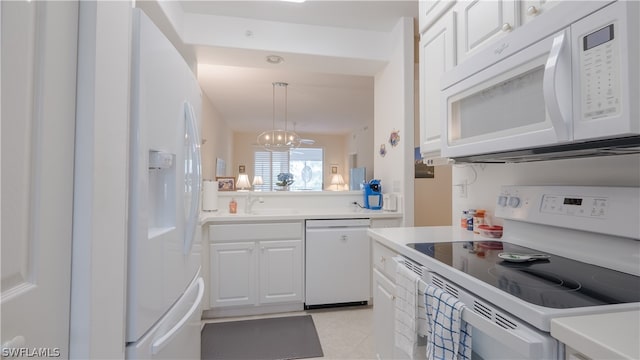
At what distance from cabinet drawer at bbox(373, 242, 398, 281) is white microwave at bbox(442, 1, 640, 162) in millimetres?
625

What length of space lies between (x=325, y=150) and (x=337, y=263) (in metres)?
5.70

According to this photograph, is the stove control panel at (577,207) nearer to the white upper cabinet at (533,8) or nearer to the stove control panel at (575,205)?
the stove control panel at (575,205)

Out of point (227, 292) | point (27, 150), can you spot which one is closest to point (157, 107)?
point (27, 150)

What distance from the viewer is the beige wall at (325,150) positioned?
25.6ft

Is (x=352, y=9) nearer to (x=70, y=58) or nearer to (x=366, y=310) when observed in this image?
(x=70, y=58)

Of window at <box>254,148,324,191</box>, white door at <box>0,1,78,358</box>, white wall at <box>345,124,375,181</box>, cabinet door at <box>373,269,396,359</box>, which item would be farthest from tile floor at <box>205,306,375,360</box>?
window at <box>254,148,324,191</box>

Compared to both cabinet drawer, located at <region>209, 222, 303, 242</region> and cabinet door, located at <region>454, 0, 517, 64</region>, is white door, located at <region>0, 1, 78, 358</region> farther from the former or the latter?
cabinet drawer, located at <region>209, 222, 303, 242</region>

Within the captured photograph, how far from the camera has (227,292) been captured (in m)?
2.40

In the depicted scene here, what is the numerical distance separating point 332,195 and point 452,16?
198cm

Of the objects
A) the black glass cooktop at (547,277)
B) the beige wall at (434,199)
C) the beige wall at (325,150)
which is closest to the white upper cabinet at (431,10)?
the black glass cooktop at (547,277)

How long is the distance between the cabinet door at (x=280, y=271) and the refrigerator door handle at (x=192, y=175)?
1287mm

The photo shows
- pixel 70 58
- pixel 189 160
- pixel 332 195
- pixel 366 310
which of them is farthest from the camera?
pixel 332 195

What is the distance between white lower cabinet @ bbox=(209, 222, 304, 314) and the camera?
7.81ft

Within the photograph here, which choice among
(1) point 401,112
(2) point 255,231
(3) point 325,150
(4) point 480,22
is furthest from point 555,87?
(3) point 325,150
